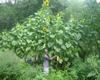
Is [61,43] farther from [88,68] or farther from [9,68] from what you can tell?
[9,68]

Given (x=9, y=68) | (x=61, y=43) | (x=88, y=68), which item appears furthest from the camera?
(x=61, y=43)

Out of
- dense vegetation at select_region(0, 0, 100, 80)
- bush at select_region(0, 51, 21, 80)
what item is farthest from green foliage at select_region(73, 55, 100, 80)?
bush at select_region(0, 51, 21, 80)

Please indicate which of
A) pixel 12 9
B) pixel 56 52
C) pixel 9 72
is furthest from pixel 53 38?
pixel 12 9

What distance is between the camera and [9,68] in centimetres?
609

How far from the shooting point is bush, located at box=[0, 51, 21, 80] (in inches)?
238

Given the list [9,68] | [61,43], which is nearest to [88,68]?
[61,43]

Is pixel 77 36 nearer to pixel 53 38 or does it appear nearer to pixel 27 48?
pixel 53 38

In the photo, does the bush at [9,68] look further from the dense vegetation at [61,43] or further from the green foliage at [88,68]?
the green foliage at [88,68]

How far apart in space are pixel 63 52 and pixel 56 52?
202 millimetres

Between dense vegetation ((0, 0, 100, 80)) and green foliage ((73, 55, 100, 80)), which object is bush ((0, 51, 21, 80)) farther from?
green foliage ((73, 55, 100, 80))

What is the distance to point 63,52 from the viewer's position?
7414 mm

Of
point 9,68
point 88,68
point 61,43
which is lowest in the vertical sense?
point 88,68

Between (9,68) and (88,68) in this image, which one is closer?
(9,68)

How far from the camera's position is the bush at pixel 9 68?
6.05m
